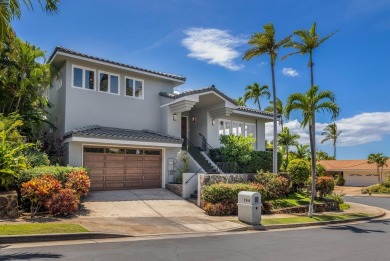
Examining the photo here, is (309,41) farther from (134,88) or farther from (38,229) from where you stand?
(38,229)

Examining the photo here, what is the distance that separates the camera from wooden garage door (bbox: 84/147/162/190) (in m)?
19.0

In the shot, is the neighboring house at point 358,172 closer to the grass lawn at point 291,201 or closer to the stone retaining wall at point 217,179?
the grass lawn at point 291,201

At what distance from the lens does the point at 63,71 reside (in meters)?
20.5

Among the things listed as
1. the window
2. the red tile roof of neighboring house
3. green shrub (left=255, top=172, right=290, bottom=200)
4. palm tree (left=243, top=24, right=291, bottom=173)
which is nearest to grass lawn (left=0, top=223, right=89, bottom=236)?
green shrub (left=255, top=172, right=290, bottom=200)

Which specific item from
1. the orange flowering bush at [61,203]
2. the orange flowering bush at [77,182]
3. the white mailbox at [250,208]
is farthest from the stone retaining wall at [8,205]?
the white mailbox at [250,208]

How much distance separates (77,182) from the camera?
15.0 m

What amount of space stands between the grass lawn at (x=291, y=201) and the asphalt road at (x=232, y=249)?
658cm

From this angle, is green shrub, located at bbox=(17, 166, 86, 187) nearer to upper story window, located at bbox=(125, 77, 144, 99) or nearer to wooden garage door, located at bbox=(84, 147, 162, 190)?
wooden garage door, located at bbox=(84, 147, 162, 190)

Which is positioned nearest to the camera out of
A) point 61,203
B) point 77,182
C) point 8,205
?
point 8,205

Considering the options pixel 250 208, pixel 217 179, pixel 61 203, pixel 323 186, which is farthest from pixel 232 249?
pixel 323 186

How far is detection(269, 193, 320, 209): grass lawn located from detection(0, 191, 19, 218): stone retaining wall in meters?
12.6

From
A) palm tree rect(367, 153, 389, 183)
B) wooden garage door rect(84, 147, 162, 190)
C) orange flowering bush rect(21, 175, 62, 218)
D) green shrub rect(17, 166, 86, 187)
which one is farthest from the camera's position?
palm tree rect(367, 153, 389, 183)

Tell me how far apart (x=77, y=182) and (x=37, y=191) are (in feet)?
7.60

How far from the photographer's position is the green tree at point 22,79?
1828cm
